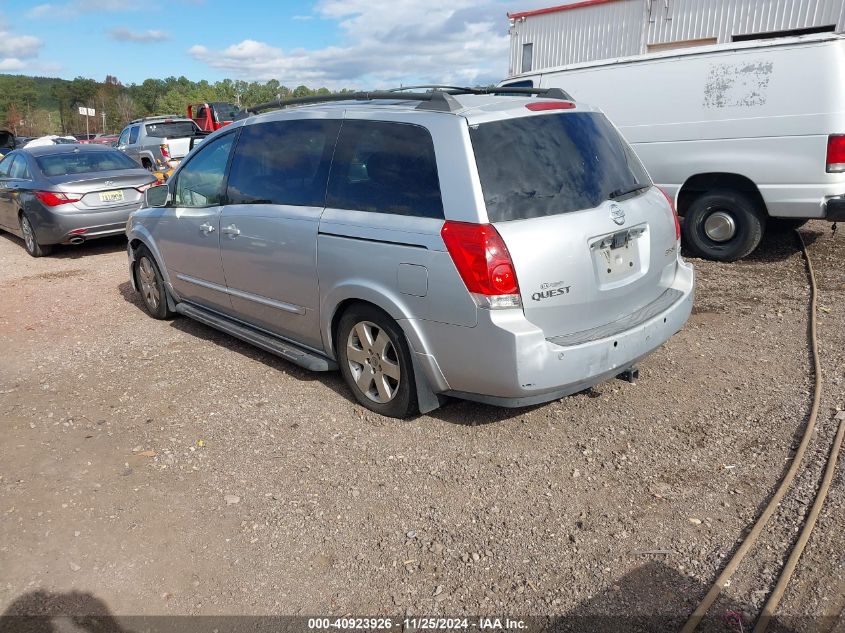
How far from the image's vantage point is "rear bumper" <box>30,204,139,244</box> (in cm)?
890

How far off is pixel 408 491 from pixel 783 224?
281 inches

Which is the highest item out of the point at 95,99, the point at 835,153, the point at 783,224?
the point at 95,99

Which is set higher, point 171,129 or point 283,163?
point 171,129

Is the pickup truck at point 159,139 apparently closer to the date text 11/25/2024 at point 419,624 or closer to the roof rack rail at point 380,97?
the roof rack rail at point 380,97

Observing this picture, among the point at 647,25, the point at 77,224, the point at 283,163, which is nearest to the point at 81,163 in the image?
the point at 77,224

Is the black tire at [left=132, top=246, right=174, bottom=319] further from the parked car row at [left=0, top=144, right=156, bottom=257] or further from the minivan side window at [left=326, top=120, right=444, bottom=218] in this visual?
the minivan side window at [left=326, top=120, right=444, bottom=218]

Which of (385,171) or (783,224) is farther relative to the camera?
(783,224)

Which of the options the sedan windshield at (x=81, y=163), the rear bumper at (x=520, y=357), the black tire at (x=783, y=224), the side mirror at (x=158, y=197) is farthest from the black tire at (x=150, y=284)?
the black tire at (x=783, y=224)

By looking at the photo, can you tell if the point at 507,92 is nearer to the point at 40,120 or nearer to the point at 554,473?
the point at 554,473

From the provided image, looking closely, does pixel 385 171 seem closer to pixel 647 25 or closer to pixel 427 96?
pixel 427 96

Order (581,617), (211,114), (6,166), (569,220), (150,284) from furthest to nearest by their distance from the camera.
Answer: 1. (211,114)
2. (6,166)
3. (150,284)
4. (569,220)
5. (581,617)

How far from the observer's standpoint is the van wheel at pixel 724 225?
7270 mm

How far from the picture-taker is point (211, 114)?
23.7m

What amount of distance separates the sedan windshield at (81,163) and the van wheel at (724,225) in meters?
7.94
